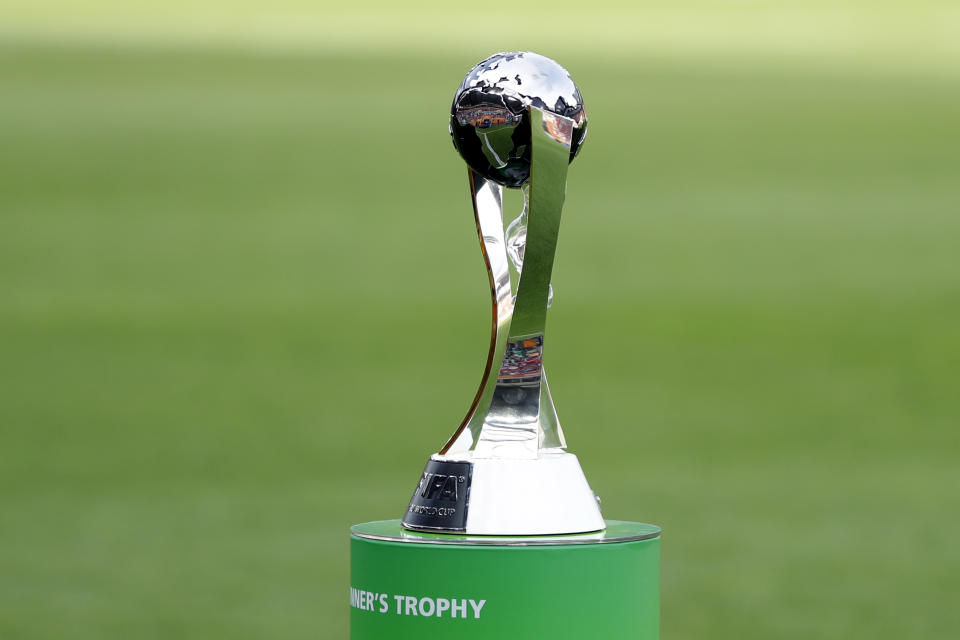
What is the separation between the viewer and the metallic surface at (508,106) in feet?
6.04

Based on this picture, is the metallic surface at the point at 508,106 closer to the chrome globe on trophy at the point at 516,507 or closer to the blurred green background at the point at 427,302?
the chrome globe on trophy at the point at 516,507

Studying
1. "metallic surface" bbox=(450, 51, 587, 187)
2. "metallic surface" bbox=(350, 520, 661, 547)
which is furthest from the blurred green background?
"metallic surface" bbox=(450, 51, 587, 187)

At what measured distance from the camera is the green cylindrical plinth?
5.74 ft

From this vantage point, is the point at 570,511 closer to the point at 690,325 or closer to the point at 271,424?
the point at 271,424

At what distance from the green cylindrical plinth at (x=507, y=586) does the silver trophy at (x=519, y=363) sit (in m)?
0.04

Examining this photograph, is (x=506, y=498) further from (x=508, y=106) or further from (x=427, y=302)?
(x=427, y=302)

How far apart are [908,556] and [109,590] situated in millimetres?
3243

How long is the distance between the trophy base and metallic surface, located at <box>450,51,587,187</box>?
0.45 metres

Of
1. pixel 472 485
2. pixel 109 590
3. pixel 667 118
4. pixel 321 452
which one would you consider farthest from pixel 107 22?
pixel 472 485

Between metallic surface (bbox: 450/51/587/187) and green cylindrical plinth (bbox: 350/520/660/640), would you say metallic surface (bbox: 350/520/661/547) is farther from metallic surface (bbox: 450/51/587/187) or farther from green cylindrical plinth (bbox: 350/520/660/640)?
metallic surface (bbox: 450/51/587/187)

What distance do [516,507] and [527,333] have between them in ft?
0.86

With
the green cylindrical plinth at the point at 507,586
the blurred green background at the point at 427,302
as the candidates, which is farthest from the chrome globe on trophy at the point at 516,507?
the blurred green background at the point at 427,302

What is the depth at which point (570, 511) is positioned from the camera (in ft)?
6.07

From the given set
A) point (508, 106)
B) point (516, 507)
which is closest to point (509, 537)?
point (516, 507)
